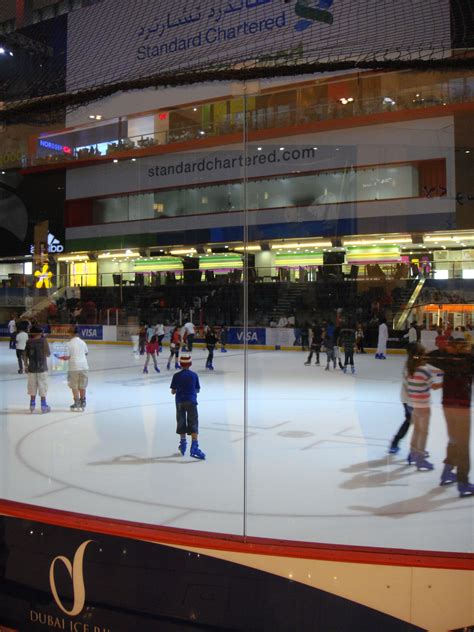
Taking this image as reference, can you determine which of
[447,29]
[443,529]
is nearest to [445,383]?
[443,529]

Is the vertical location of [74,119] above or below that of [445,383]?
above

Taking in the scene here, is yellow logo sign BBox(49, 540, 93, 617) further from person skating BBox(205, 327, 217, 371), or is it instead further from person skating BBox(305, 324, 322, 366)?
person skating BBox(305, 324, 322, 366)

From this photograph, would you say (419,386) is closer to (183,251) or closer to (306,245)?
(306,245)

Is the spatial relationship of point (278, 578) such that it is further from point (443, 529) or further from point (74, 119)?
point (74, 119)

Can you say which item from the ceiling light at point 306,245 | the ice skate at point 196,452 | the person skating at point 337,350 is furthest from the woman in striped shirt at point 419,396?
the ice skate at point 196,452

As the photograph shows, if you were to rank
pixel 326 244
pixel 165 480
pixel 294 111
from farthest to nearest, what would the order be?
1. pixel 165 480
2. pixel 326 244
3. pixel 294 111

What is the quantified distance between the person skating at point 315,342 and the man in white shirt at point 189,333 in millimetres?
670

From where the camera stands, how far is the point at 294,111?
2.47 meters

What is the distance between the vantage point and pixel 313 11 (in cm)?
190

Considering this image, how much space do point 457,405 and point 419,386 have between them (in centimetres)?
26

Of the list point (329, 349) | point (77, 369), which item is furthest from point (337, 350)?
point (77, 369)

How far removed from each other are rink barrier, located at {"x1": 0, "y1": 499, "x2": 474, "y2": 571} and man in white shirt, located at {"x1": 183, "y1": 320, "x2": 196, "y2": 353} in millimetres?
1238

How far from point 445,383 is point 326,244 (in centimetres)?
123

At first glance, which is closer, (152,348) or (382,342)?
(382,342)
